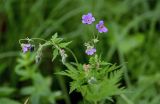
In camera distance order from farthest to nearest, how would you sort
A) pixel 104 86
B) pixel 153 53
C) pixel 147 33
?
pixel 147 33 → pixel 153 53 → pixel 104 86

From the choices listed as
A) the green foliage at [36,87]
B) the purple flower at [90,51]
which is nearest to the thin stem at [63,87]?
the green foliage at [36,87]

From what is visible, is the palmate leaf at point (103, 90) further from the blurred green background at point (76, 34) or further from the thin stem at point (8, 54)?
the thin stem at point (8, 54)

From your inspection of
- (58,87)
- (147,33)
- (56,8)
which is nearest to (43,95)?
(58,87)

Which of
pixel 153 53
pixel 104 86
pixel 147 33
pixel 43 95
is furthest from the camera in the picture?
pixel 147 33

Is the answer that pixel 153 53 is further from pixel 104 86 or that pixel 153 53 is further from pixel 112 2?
pixel 104 86

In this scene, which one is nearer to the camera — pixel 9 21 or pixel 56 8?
pixel 56 8

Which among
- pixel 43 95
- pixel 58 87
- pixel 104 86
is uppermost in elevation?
pixel 58 87

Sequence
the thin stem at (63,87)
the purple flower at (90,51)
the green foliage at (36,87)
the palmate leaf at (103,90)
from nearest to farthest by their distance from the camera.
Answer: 1. the purple flower at (90,51)
2. the palmate leaf at (103,90)
3. the green foliage at (36,87)
4. the thin stem at (63,87)

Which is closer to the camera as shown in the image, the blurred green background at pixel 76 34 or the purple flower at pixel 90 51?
the purple flower at pixel 90 51

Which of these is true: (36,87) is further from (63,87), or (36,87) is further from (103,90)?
(103,90)
